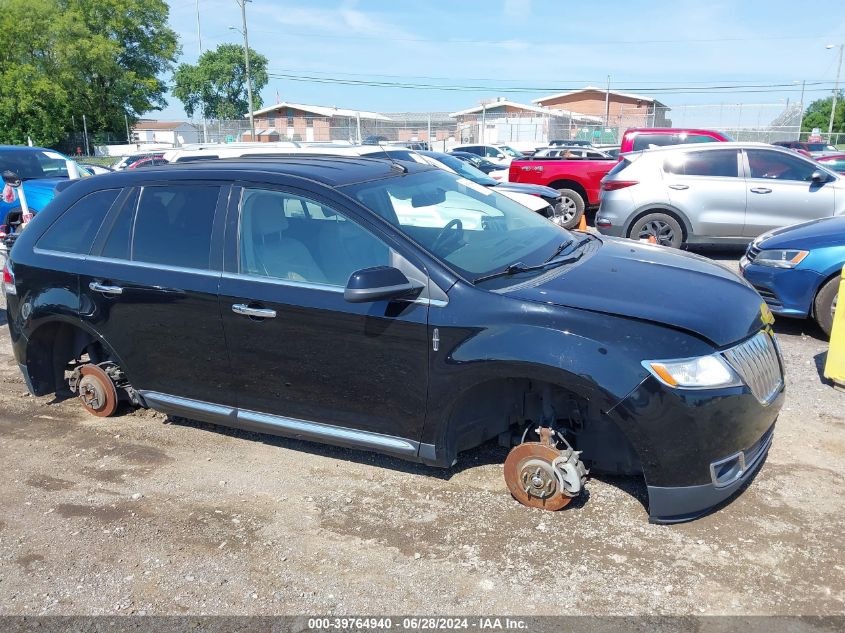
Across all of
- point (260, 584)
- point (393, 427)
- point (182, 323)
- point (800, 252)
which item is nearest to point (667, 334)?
point (393, 427)

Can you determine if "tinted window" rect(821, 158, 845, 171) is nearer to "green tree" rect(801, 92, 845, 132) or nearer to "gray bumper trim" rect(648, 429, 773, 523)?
"gray bumper trim" rect(648, 429, 773, 523)

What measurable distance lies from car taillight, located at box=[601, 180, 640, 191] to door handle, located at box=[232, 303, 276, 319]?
739 centimetres

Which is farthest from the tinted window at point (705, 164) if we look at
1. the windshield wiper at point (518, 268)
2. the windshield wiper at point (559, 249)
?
the windshield wiper at point (518, 268)

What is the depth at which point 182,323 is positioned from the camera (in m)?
4.12

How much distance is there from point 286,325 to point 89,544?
1.48m

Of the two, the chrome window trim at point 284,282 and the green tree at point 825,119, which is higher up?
the green tree at point 825,119

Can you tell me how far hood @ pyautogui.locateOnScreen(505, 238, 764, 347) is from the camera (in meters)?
3.21

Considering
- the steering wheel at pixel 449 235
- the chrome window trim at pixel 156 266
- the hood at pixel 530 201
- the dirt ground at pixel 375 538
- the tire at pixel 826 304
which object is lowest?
the dirt ground at pixel 375 538

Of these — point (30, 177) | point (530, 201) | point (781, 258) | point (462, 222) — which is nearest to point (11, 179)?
point (30, 177)

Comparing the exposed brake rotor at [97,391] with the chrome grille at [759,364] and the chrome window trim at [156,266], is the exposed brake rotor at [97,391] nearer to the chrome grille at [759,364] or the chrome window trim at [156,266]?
the chrome window trim at [156,266]

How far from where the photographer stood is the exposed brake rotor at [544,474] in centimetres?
345

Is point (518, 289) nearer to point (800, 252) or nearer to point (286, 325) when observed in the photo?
point (286, 325)

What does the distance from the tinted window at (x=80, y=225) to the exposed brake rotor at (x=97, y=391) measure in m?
0.86

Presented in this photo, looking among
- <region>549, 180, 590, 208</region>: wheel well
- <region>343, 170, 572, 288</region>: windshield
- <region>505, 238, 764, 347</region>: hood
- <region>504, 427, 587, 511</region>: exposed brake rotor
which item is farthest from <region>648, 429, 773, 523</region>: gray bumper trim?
<region>549, 180, 590, 208</region>: wheel well
